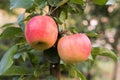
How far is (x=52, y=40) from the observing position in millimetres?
905

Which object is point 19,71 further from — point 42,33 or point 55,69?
point 42,33

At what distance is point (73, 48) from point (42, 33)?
98 mm

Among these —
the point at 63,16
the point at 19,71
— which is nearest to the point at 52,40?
the point at 63,16

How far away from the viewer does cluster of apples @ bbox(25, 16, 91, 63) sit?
91 centimetres

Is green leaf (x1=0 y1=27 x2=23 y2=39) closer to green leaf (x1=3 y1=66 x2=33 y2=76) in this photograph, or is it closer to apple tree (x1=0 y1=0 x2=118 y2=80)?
apple tree (x1=0 y1=0 x2=118 y2=80)

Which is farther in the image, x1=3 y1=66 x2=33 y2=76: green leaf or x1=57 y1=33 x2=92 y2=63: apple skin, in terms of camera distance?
x1=3 y1=66 x2=33 y2=76: green leaf

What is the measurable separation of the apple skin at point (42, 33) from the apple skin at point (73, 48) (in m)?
0.03

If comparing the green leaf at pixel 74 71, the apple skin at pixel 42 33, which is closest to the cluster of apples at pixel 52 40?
the apple skin at pixel 42 33

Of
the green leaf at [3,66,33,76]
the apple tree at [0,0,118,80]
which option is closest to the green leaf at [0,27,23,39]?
the apple tree at [0,0,118,80]

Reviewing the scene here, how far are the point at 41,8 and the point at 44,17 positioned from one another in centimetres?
9

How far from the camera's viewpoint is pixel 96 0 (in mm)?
1012

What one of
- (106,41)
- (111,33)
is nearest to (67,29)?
(106,41)

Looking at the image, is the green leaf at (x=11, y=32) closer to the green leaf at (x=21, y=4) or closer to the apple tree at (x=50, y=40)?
the apple tree at (x=50, y=40)

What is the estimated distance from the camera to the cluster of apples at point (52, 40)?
2.97 feet
